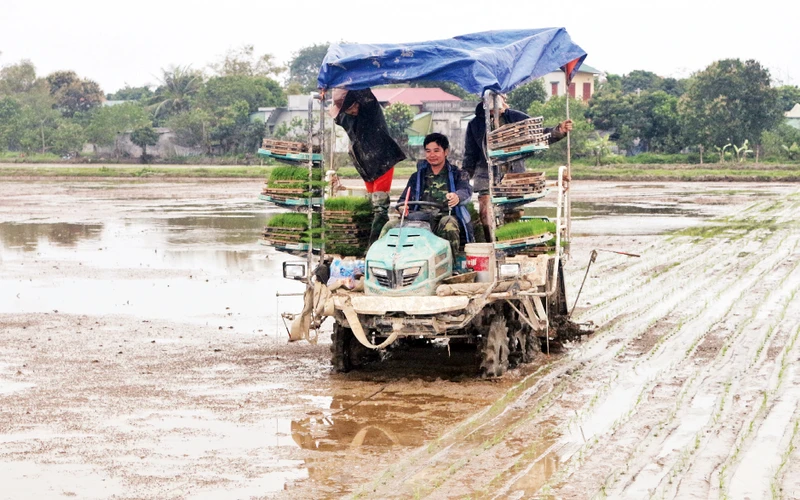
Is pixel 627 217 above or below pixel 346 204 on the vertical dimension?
below

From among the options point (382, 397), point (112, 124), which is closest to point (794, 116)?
point (112, 124)

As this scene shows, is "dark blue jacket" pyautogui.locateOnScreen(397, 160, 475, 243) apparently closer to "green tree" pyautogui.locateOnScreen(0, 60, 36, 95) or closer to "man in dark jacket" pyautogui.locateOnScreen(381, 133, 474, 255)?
"man in dark jacket" pyautogui.locateOnScreen(381, 133, 474, 255)

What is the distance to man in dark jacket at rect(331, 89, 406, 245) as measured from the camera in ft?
38.3

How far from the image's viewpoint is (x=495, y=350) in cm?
1049

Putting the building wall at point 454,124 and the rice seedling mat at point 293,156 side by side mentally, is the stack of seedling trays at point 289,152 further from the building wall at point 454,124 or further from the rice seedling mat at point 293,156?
the building wall at point 454,124

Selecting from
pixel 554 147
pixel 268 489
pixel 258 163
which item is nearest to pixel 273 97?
pixel 258 163

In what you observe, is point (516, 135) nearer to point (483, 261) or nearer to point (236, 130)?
point (483, 261)

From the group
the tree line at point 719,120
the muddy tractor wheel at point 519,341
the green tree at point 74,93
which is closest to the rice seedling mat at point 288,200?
the muddy tractor wheel at point 519,341

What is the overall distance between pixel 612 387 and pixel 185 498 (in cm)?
439

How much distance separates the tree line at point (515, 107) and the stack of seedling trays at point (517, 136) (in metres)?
32.1

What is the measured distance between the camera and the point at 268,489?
7.33m

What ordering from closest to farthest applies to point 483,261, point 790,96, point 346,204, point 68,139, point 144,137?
point 483,261
point 346,204
point 144,137
point 68,139
point 790,96

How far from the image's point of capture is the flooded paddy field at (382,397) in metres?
7.50

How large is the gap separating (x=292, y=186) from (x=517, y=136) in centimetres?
226
